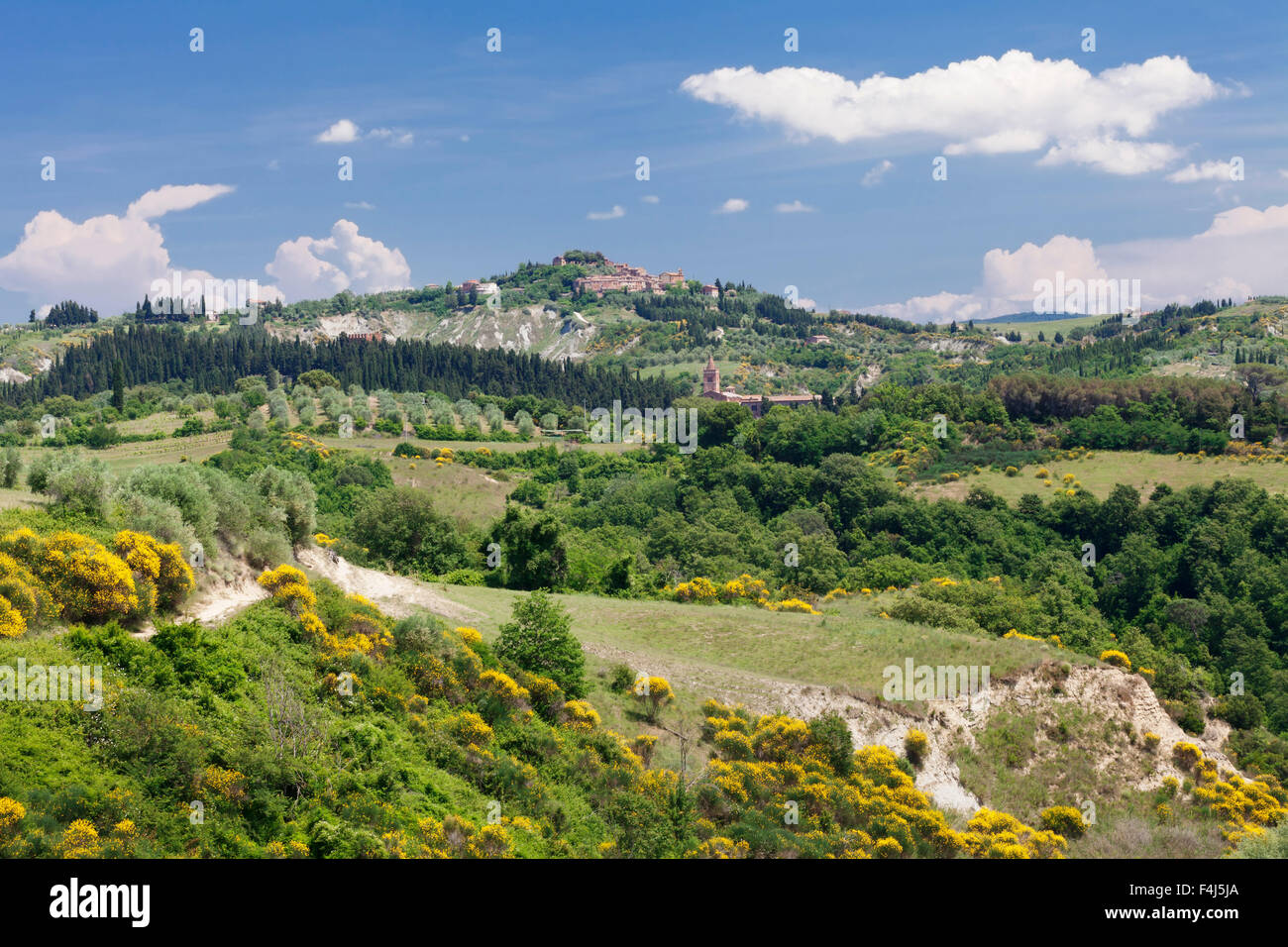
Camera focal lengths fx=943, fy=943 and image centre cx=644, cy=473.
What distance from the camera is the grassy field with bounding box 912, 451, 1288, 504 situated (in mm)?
85375

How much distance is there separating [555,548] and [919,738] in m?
20.2

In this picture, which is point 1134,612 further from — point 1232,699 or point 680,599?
point 680,599

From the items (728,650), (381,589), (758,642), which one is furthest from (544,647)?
(758,642)

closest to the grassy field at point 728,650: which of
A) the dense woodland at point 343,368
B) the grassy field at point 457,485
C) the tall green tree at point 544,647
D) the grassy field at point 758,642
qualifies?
the grassy field at point 758,642

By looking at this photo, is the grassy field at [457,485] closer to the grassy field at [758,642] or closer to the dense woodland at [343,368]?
the grassy field at [758,642]

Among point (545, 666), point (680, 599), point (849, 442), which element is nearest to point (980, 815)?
point (545, 666)

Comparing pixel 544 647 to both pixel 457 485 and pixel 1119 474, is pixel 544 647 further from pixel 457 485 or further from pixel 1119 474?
pixel 1119 474

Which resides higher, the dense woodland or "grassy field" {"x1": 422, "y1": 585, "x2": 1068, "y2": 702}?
the dense woodland

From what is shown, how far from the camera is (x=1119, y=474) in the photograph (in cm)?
9044

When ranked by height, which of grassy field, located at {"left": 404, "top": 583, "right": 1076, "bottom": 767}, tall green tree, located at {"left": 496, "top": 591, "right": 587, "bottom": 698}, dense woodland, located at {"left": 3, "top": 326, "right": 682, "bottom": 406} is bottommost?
grassy field, located at {"left": 404, "top": 583, "right": 1076, "bottom": 767}

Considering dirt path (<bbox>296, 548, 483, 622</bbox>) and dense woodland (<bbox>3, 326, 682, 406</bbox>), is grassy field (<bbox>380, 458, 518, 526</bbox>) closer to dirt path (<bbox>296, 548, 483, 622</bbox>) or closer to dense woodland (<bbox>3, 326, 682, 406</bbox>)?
dirt path (<bbox>296, 548, 483, 622</bbox>)

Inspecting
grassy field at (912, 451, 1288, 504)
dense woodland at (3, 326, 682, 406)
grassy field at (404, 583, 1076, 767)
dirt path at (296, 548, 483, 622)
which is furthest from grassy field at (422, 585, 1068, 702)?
dense woodland at (3, 326, 682, 406)

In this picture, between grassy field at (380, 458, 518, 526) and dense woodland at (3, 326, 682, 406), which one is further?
dense woodland at (3, 326, 682, 406)

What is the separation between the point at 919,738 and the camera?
31906mm
